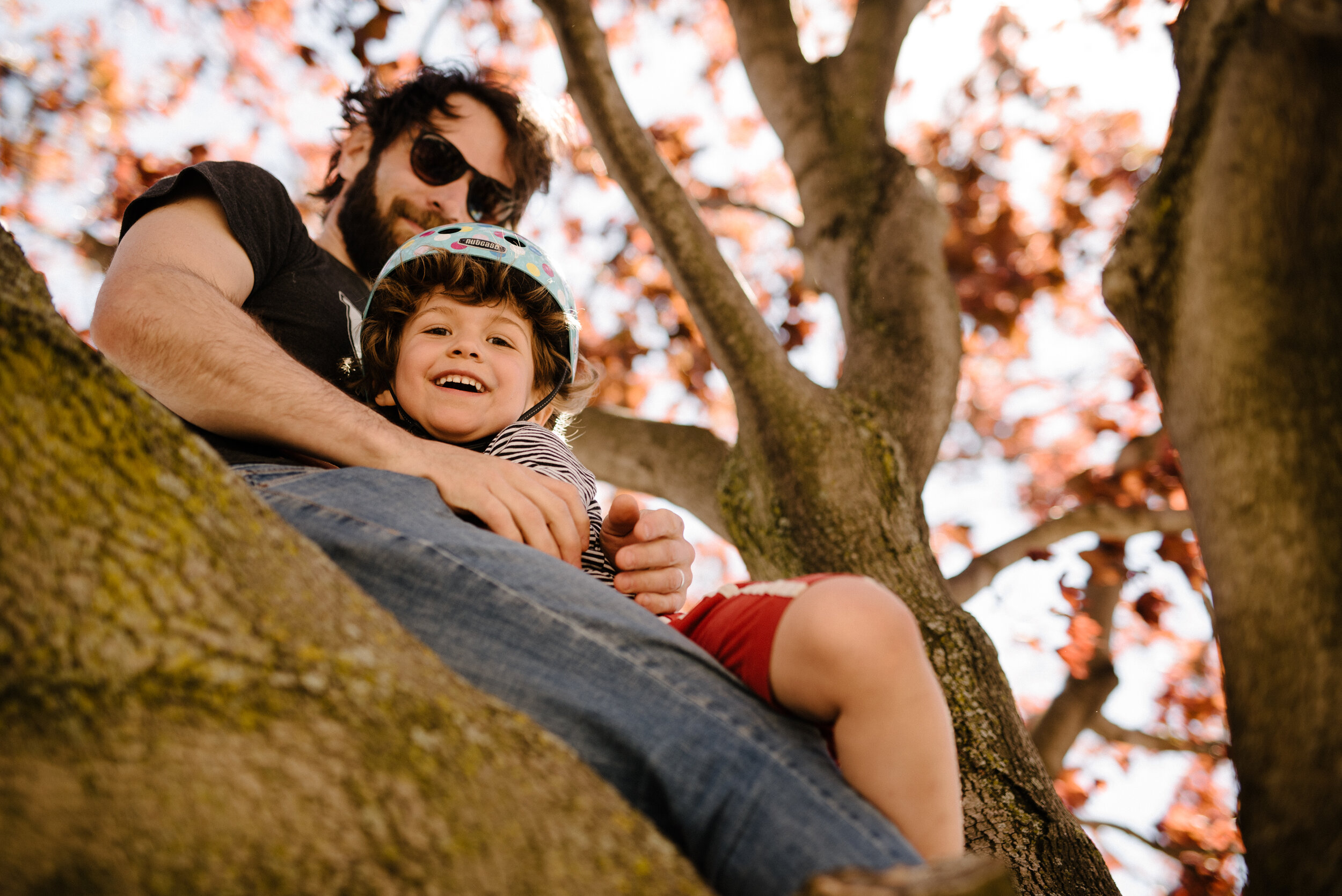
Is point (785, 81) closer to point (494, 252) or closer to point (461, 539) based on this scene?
point (494, 252)

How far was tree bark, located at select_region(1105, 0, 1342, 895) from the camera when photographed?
0.97 metres

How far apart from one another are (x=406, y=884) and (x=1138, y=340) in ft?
4.96

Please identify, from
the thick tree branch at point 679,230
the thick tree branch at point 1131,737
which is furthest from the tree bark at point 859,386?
the thick tree branch at point 1131,737

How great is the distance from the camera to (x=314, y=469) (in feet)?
5.06

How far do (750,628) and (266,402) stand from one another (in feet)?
4.06

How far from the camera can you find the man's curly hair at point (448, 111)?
11.3 feet

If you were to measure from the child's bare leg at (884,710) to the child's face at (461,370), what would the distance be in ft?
4.44

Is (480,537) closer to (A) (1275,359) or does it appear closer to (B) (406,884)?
(B) (406,884)

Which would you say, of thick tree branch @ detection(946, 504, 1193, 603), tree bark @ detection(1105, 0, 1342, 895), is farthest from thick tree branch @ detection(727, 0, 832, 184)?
tree bark @ detection(1105, 0, 1342, 895)

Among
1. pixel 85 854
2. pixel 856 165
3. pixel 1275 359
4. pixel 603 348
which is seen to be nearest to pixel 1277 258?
Answer: pixel 1275 359

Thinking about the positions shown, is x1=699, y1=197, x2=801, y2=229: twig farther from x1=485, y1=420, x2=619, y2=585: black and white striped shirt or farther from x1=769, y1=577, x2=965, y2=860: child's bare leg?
x1=769, y1=577, x2=965, y2=860: child's bare leg

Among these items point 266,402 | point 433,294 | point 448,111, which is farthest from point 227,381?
point 448,111

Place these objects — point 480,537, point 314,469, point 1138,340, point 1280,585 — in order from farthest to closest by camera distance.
→ point 314,469 < point 1138,340 < point 480,537 < point 1280,585

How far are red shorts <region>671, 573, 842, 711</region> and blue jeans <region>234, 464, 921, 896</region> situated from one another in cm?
7
